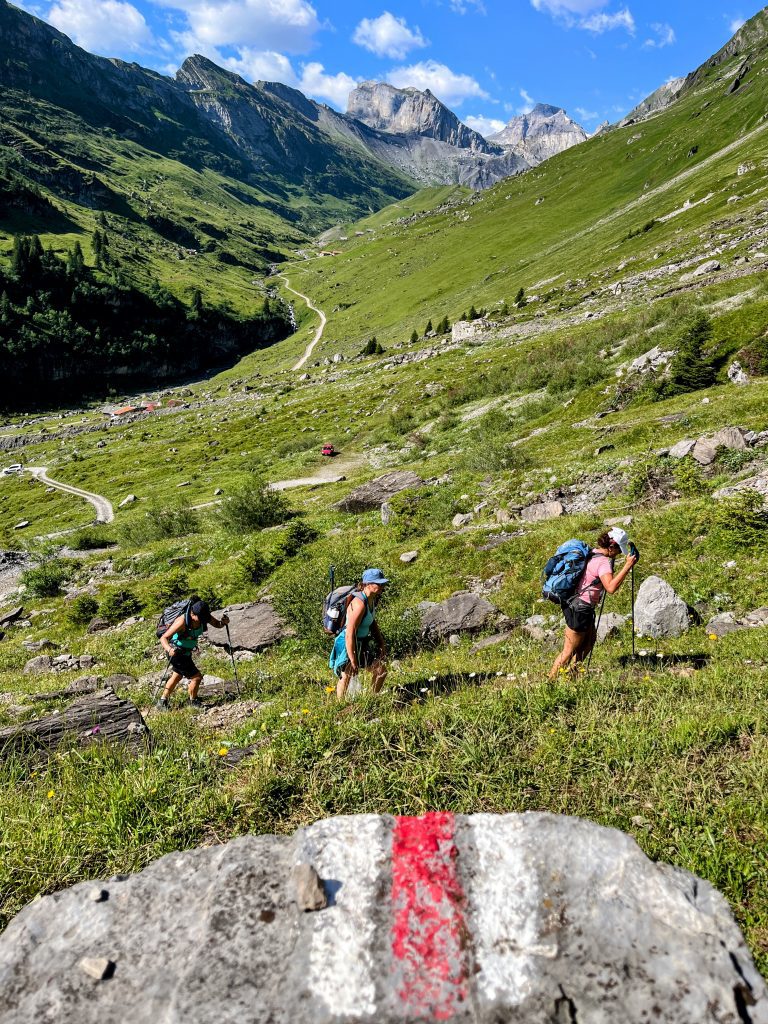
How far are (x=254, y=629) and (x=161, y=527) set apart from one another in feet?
62.6

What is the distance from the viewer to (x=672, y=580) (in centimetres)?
1048

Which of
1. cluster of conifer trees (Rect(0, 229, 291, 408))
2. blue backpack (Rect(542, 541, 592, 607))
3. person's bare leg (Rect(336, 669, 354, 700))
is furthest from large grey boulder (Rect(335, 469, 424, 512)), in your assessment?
cluster of conifer trees (Rect(0, 229, 291, 408))

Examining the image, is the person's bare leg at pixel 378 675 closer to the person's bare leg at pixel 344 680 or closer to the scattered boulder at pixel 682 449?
the person's bare leg at pixel 344 680

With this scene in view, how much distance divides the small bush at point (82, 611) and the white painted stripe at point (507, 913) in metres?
19.2

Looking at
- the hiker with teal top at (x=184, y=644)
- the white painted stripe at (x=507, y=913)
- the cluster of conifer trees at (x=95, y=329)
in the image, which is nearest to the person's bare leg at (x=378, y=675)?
the hiker with teal top at (x=184, y=644)

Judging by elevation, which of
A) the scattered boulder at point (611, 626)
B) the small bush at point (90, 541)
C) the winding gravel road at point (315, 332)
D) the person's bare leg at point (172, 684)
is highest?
the winding gravel road at point (315, 332)

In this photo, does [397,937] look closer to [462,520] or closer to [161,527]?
[462,520]

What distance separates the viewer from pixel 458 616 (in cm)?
1176

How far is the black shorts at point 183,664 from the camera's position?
10.4 metres

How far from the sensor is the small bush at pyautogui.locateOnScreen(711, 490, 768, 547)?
34.9ft

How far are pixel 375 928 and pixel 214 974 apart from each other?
0.79m

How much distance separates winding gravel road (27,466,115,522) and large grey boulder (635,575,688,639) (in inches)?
1573

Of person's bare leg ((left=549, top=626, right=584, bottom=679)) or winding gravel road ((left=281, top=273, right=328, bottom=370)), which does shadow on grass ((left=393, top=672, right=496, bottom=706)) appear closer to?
person's bare leg ((left=549, top=626, right=584, bottom=679))

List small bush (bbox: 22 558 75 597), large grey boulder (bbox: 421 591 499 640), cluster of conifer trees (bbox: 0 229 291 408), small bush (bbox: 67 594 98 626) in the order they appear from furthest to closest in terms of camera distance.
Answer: cluster of conifer trees (bbox: 0 229 291 408)
small bush (bbox: 22 558 75 597)
small bush (bbox: 67 594 98 626)
large grey boulder (bbox: 421 591 499 640)
